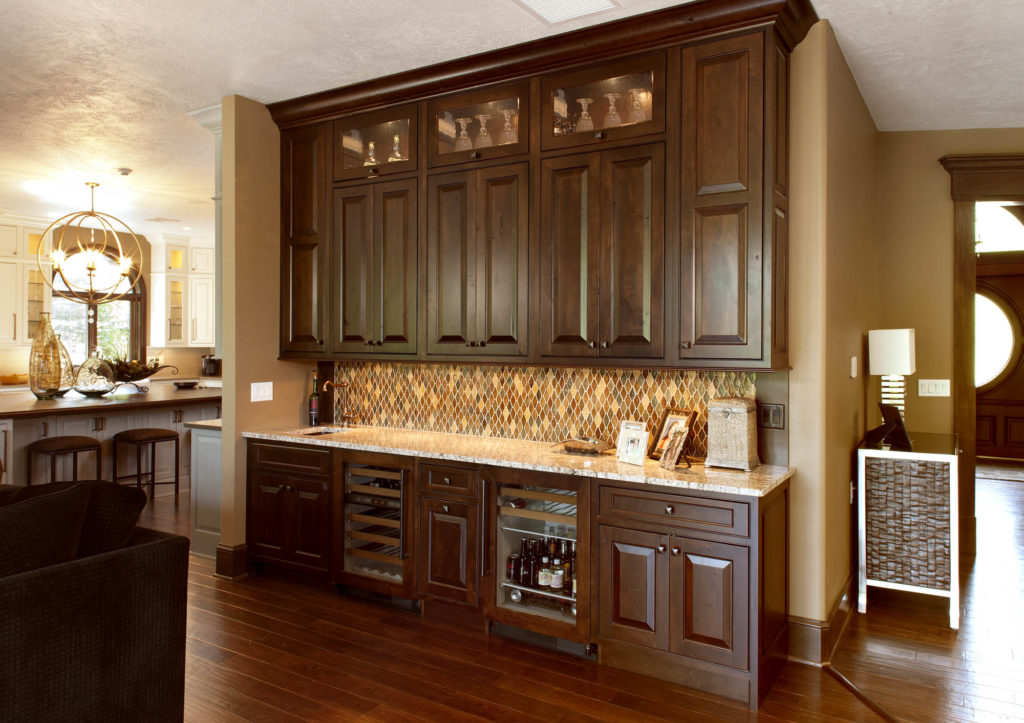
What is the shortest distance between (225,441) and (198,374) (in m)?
6.80

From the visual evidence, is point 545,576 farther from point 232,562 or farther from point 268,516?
point 232,562

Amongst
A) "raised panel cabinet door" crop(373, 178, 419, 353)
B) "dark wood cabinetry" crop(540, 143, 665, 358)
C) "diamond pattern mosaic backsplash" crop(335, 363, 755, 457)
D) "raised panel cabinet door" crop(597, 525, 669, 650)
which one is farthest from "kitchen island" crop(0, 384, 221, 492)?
"raised panel cabinet door" crop(597, 525, 669, 650)

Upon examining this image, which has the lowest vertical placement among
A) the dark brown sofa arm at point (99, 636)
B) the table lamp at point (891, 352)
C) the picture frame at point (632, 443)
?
the dark brown sofa arm at point (99, 636)

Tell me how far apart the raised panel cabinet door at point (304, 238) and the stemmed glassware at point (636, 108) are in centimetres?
200

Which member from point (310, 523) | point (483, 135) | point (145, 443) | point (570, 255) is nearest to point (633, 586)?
point (570, 255)

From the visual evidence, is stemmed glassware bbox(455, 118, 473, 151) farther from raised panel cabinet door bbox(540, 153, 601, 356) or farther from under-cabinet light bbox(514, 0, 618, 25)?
under-cabinet light bbox(514, 0, 618, 25)

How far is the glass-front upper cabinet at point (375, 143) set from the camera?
13.0ft

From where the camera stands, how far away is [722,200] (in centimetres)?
301

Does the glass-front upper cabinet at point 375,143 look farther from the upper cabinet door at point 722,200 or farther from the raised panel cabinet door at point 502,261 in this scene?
the upper cabinet door at point 722,200

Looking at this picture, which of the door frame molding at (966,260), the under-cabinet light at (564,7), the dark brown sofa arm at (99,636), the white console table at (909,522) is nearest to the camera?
the dark brown sofa arm at (99,636)

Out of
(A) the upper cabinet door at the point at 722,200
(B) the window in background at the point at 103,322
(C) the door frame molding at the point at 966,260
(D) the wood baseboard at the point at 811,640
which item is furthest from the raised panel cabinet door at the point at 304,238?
(B) the window in background at the point at 103,322

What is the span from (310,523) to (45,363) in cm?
392

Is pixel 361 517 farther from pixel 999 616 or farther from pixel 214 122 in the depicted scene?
pixel 999 616

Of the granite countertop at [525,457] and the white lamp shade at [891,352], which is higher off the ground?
the white lamp shade at [891,352]
